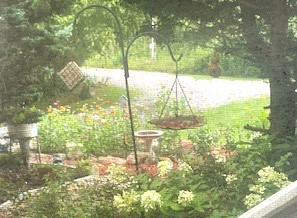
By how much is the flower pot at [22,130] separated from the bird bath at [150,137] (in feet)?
0.61

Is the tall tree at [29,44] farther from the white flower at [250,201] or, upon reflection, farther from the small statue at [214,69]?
the white flower at [250,201]

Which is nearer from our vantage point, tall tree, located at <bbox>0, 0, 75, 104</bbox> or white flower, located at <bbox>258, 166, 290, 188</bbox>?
tall tree, located at <bbox>0, 0, 75, 104</bbox>

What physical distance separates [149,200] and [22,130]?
0.26 m

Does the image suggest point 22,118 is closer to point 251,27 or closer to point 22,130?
point 22,130

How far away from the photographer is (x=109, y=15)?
853 mm

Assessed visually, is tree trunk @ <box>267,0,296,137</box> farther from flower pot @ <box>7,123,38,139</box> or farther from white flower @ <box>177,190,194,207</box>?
flower pot @ <box>7,123,38,139</box>

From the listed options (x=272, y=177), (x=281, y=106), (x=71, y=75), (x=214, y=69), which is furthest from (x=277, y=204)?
(x=71, y=75)

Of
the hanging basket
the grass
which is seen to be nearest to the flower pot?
the hanging basket

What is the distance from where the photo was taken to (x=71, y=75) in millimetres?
853

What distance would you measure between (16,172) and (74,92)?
0.59 feet

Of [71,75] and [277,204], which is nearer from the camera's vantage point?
[71,75]

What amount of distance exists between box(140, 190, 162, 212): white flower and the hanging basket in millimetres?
126

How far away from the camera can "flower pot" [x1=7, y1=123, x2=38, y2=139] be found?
86 cm

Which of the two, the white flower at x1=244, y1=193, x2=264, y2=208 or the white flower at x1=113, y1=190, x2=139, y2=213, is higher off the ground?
the white flower at x1=113, y1=190, x2=139, y2=213
